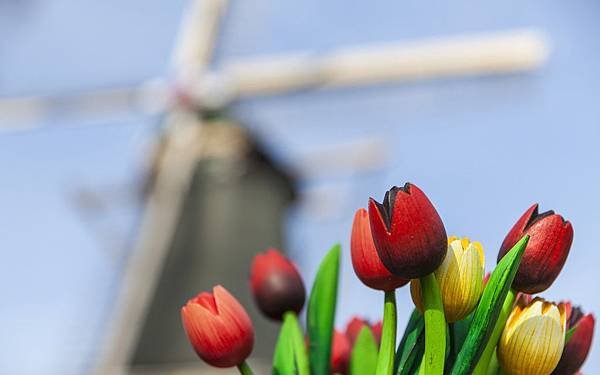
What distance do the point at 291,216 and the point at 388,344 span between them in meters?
9.51

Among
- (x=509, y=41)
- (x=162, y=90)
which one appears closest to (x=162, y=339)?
(x=162, y=90)

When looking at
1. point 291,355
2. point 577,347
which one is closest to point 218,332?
point 291,355

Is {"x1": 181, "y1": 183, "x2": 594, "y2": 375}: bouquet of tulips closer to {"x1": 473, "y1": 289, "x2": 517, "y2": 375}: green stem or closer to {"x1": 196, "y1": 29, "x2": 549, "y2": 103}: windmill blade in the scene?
{"x1": 473, "y1": 289, "x2": 517, "y2": 375}: green stem

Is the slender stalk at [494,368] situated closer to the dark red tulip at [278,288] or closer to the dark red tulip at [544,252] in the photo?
the dark red tulip at [544,252]

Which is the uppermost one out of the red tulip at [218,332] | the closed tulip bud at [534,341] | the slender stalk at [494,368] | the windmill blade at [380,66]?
the windmill blade at [380,66]

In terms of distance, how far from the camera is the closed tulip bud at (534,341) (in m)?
Result: 0.68

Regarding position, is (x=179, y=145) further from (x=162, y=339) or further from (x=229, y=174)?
(x=162, y=339)

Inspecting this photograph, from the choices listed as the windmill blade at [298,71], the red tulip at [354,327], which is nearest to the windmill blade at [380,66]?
the windmill blade at [298,71]

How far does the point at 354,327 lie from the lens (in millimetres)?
924

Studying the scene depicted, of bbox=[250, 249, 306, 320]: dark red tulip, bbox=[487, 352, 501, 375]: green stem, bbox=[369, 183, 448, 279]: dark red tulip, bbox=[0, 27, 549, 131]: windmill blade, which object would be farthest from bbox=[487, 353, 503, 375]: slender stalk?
bbox=[0, 27, 549, 131]: windmill blade

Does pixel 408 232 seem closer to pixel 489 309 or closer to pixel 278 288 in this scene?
pixel 489 309

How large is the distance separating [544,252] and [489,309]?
0.07 m

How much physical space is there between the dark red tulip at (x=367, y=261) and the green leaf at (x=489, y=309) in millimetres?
77

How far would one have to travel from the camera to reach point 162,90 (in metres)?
11.0
